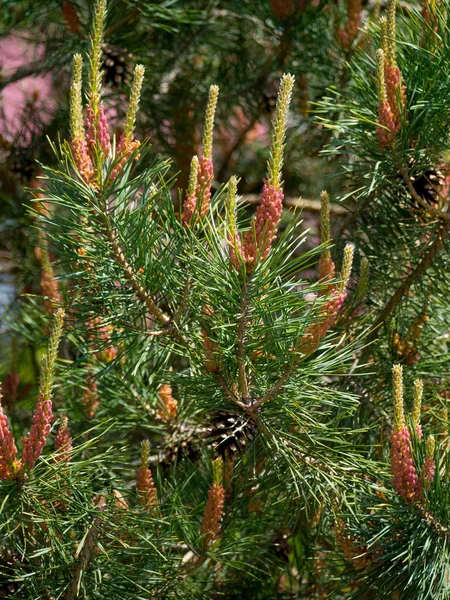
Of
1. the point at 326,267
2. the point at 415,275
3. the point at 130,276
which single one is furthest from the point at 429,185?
the point at 130,276

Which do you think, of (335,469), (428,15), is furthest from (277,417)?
(428,15)

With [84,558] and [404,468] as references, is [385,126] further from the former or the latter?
[84,558]

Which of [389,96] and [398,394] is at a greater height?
[389,96]

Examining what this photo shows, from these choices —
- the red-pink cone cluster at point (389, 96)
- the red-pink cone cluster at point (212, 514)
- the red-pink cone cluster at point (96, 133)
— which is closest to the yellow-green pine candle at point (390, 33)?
the red-pink cone cluster at point (389, 96)

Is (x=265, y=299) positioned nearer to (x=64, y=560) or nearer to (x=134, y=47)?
(x=64, y=560)

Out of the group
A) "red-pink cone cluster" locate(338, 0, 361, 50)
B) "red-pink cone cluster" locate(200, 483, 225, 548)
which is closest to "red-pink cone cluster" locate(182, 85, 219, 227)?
"red-pink cone cluster" locate(200, 483, 225, 548)

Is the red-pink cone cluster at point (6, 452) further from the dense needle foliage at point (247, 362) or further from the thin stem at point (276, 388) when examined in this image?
the thin stem at point (276, 388)
